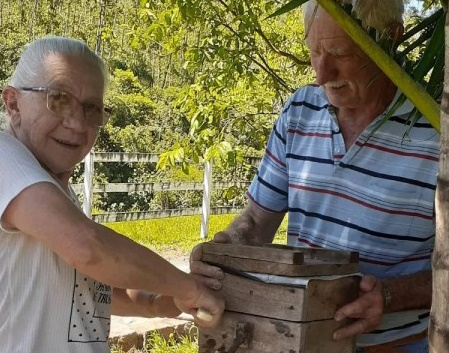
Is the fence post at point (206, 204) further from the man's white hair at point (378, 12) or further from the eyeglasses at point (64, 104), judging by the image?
the eyeglasses at point (64, 104)

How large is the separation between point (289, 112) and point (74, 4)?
417 inches

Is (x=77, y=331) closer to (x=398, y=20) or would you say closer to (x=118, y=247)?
(x=118, y=247)

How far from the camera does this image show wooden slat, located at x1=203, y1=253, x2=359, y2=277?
1.94 meters

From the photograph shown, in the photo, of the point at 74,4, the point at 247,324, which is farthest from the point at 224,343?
the point at 74,4

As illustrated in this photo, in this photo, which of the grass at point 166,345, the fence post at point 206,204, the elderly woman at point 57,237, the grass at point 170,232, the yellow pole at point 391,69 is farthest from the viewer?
the fence post at point 206,204

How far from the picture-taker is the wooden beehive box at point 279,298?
74.4 inches

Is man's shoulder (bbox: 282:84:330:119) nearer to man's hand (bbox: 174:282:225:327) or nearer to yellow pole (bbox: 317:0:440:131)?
man's hand (bbox: 174:282:225:327)

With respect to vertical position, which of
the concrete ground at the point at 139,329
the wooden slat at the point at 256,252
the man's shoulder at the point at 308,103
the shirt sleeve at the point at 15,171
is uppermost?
the man's shoulder at the point at 308,103

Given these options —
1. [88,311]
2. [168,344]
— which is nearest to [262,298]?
[88,311]

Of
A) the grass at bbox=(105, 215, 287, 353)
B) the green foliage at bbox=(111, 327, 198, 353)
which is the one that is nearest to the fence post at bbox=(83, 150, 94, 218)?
the grass at bbox=(105, 215, 287, 353)

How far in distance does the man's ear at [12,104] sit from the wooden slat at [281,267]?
0.62 m

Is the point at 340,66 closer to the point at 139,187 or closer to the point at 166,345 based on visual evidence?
the point at 166,345

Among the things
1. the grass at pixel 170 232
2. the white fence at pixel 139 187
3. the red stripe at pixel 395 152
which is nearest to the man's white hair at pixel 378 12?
the red stripe at pixel 395 152

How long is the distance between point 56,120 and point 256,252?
0.63m
